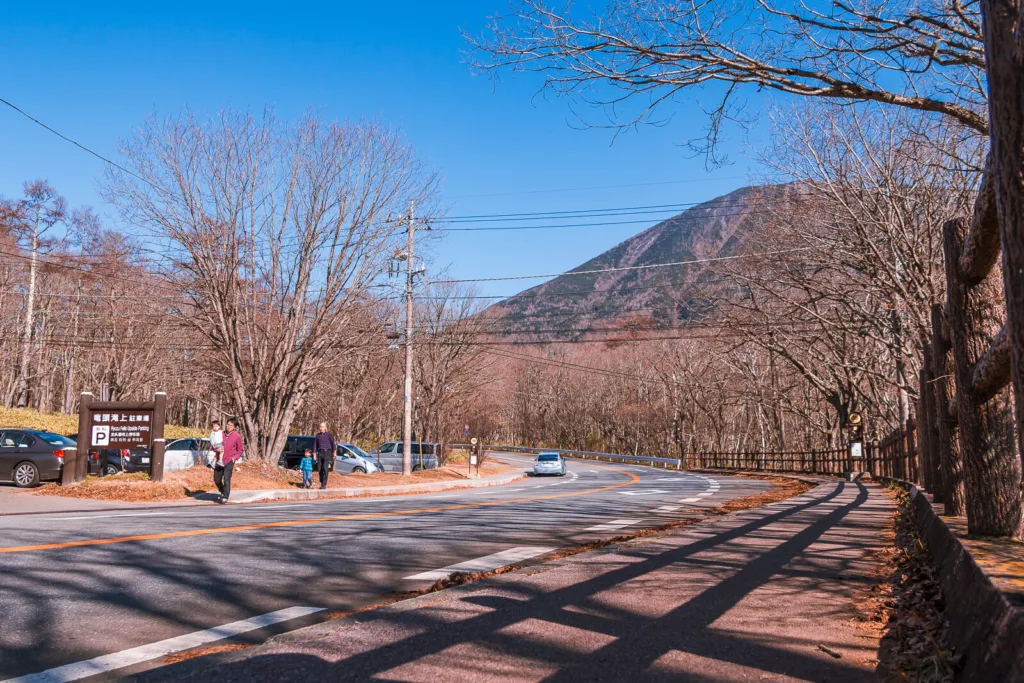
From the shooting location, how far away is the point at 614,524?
39.5 ft

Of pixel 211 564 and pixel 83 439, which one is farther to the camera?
pixel 83 439

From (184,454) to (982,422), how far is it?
89.2 ft

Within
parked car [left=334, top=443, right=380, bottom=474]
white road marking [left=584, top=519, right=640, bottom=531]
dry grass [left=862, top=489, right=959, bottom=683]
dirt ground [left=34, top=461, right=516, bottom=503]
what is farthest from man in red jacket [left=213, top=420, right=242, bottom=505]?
parked car [left=334, top=443, right=380, bottom=474]

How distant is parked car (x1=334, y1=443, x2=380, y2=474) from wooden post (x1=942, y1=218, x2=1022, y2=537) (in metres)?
30.7

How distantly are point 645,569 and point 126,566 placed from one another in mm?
4718

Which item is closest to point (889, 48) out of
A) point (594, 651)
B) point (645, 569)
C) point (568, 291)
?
point (645, 569)

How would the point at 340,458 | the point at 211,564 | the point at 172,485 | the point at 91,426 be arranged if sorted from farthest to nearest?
the point at 340,458
the point at 91,426
the point at 172,485
the point at 211,564

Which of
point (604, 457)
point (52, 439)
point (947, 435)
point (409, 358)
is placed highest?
point (409, 358)

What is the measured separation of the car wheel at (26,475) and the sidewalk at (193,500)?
31 cm

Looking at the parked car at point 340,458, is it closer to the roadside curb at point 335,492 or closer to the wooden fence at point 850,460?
the roadside curb at point 335,492

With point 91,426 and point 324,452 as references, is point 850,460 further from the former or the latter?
point 91,426

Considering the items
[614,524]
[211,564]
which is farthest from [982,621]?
[614,524]

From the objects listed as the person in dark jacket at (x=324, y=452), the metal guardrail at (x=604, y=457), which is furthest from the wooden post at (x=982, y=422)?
the metal guardrail at (x=604, y=457)

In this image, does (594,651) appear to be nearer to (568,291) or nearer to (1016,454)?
(1016,454)
